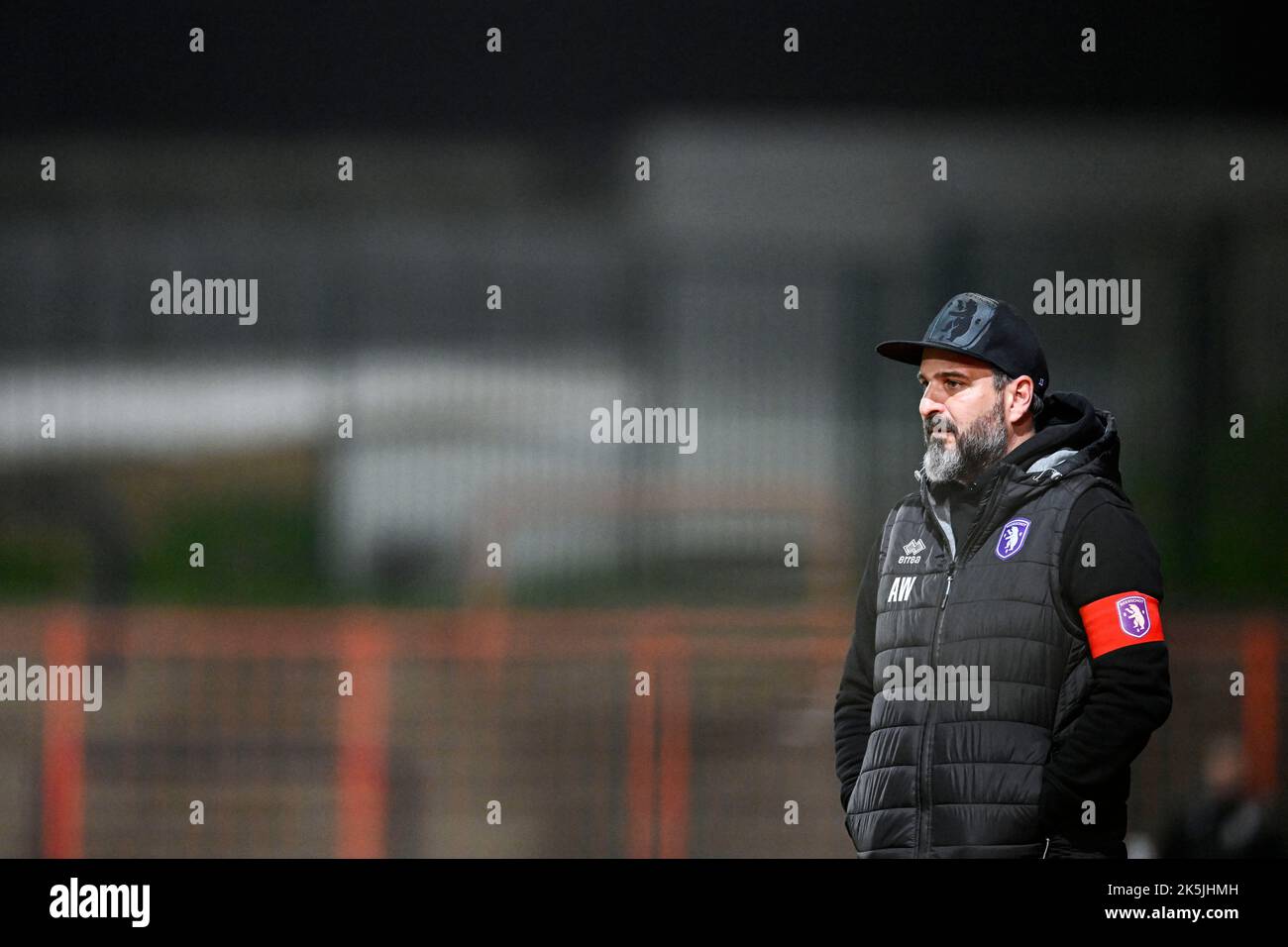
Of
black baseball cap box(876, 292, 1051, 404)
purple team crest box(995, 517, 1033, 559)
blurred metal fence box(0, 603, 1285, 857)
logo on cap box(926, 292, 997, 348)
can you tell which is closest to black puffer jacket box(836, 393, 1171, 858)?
purple team crest box(995, 517, 1033, 559)

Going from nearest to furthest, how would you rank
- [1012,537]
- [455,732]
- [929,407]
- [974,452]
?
[1012,537]
[974,452]
[929,407]
[455,732]

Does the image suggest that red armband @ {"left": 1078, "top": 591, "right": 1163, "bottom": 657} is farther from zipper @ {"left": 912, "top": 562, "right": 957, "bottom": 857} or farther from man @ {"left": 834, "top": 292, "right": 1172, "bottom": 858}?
zipper @ {"left": 912, "top": 562, "right": 957, "bottom": 857}

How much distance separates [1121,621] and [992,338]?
690 millimetres

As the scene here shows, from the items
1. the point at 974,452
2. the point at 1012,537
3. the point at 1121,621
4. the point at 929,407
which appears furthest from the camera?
the point at 929,407

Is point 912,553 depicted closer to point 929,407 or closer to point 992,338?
point 929,407

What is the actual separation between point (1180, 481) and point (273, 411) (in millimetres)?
2235

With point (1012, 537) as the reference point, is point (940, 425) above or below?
above

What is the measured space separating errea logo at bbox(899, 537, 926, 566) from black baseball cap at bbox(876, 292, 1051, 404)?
41 cm

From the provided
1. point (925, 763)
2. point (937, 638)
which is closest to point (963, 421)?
point (937, 638)

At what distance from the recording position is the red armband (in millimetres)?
2689

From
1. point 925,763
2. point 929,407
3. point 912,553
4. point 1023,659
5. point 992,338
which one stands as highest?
point 992,338

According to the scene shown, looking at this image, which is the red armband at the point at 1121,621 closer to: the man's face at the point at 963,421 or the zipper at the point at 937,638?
the zipper at the point at 937,638

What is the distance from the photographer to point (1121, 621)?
106 inches
